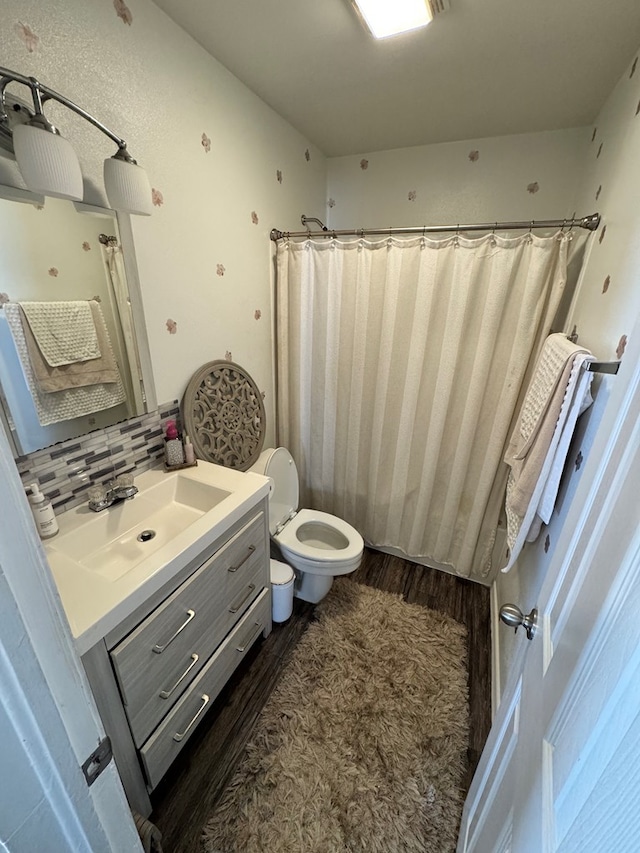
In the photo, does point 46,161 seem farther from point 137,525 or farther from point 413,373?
point 413,373

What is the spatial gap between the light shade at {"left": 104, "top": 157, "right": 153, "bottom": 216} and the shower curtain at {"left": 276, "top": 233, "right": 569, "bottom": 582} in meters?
0.92

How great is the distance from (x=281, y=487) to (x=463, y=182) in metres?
1.95

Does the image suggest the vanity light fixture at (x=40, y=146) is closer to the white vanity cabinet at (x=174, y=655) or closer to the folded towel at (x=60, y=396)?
the folded towel at (x=60, y=396)

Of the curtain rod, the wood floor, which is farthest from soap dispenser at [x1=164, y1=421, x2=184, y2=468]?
the curtain rod

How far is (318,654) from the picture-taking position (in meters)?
1.59

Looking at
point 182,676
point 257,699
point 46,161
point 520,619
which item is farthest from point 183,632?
point 46,161

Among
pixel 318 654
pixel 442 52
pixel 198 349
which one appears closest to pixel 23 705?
pixel 198 349

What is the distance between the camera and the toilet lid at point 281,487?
70.6 inches

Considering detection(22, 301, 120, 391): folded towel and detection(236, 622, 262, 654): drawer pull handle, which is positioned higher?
detection(22, 301, 120, 391): folded towel

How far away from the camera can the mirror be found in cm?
96

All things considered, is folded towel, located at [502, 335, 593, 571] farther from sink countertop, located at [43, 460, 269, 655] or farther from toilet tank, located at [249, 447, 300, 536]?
toilet tank, located at [249, 447, 300, 536]

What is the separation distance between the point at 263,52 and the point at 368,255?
83cm

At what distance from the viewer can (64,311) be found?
3.54ft

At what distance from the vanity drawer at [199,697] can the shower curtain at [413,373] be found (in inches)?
36.3
